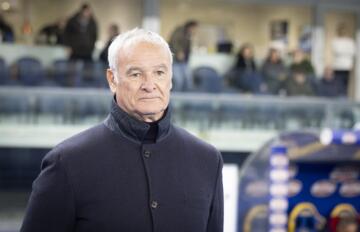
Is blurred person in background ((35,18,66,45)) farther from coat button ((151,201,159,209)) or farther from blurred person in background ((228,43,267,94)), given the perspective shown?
coat button ((151,201,159,209))

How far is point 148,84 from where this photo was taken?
2373 millimetres

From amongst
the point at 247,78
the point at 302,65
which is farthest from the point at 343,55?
the point at 247,78

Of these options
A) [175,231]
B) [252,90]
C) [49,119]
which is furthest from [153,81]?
[252,90]

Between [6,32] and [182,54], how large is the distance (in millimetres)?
3515

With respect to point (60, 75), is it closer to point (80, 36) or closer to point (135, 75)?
point (80, 36)

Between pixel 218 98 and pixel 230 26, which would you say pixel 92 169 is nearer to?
pixel 218 98

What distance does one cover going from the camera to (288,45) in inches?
758

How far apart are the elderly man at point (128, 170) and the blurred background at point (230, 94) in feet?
13.6

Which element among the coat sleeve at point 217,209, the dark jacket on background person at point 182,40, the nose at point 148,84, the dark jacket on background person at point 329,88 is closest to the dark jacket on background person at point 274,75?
the dark jacket on background person at point 329,88

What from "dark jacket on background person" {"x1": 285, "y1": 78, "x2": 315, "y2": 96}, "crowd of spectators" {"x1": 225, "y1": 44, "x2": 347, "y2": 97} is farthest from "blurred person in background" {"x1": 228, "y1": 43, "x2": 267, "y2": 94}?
"dark jacket on background person" {"x1": 285, "y1": 78, "x2": 315, "y2": 96}

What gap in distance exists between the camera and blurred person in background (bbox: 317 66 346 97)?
583 inches

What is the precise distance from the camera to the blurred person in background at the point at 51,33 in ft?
49.5

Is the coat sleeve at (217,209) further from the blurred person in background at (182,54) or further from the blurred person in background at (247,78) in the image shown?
the blurred person in background at (247,78)

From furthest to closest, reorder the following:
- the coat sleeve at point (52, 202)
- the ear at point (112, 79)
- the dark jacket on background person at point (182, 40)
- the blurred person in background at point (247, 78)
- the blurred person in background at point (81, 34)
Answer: the dark jacket on background person at point (182, 40), the blurred person in background at point (247, 78), the blurred person in background at point (81, 34), the ear at point (112, 79), the coat sleeve at point (52, 202)
